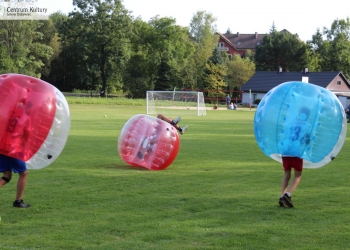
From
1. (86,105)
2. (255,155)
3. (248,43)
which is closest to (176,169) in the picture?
(255,155)

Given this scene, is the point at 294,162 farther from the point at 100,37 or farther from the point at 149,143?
the point at 100,37

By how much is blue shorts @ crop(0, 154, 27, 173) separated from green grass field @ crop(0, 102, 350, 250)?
603mm

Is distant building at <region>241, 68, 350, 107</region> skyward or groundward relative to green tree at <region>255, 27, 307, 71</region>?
groundward

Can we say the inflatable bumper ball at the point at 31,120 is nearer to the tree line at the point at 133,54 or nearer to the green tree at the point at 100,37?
the tree line at the point at 133,54

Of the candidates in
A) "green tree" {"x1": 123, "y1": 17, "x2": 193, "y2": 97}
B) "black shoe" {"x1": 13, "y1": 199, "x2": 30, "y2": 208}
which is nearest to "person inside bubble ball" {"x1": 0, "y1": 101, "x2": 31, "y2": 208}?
"black shoe" {"x1": 13, "y1": 199, "x2": 30, "y2": 208}

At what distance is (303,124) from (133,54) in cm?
7269

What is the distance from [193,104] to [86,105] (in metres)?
12.4

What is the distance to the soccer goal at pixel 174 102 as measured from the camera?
147 ft

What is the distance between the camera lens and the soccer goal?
147 ft

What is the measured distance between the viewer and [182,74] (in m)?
78.9

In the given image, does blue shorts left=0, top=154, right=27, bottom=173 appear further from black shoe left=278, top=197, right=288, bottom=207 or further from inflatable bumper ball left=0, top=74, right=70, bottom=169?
black shoe left=278, top=197, right=288, bottom=207

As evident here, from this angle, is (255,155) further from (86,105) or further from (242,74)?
(242,74)

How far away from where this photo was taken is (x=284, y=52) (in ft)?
283

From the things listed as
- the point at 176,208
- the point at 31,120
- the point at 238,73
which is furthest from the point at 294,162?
the point at 238,73
